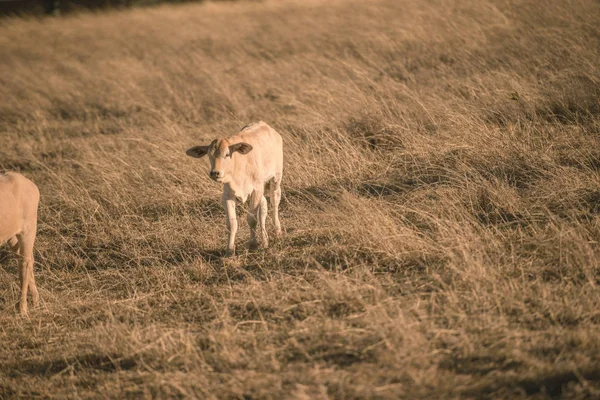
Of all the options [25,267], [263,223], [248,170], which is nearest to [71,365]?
[25,267]

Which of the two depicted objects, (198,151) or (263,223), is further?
(263,223)

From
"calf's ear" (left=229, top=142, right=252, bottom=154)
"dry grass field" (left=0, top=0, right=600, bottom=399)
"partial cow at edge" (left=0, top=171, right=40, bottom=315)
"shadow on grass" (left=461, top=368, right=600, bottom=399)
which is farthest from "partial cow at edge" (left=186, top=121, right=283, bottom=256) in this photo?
"shadow on grass" (left=461, top=368, right=600, bottom=399)

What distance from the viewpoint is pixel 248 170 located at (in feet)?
18.4

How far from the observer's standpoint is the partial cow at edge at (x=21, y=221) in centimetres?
513

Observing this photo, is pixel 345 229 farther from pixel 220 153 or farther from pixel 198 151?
pixel 198 151

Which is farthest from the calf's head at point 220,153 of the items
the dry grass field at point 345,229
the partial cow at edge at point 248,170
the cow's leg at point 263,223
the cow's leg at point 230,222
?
the dry grass field at point 345,229

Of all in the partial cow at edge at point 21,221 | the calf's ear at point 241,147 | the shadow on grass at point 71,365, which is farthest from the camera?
the calf's ear at point 241,147

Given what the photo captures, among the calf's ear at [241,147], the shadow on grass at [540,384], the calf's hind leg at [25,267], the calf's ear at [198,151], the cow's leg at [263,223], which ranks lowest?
the calf's hind leg at [25,267]

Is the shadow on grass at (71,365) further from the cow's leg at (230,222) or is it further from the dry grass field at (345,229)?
the cow's leg at (230,222)

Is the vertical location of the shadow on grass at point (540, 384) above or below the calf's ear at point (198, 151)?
below

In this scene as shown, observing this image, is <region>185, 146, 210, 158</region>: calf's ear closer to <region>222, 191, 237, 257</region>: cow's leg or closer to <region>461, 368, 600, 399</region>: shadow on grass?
<region>222, 191, 237, 257</region>: cow's leg

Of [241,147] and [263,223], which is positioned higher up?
[241,147]

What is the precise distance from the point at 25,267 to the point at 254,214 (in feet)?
6.74

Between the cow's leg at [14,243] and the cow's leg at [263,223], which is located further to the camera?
the cow's leg at [263,223]
